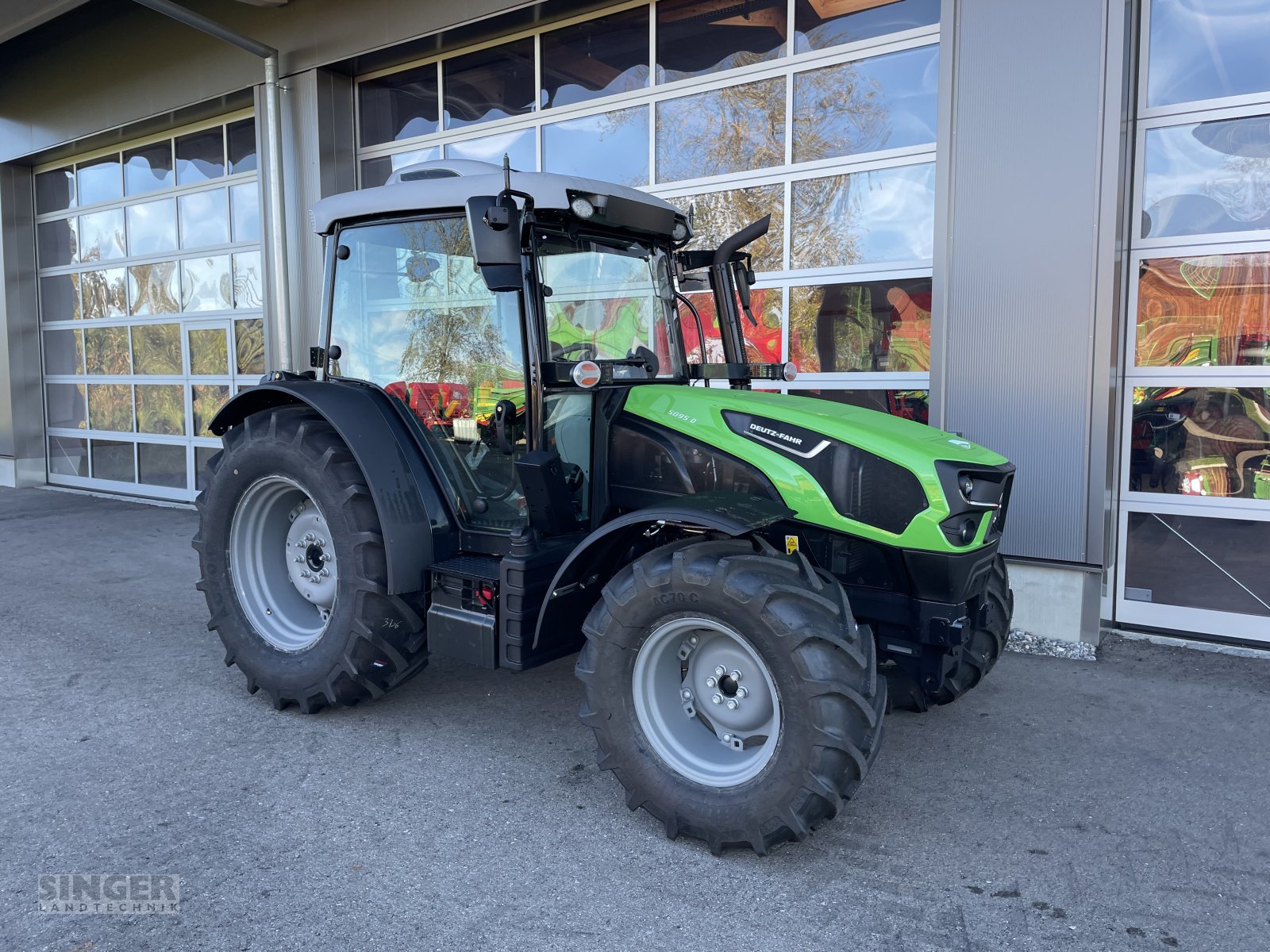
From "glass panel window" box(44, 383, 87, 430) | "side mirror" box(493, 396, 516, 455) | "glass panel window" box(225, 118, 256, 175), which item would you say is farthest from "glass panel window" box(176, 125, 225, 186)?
"side mirror" box(493, 396, 516, 455)

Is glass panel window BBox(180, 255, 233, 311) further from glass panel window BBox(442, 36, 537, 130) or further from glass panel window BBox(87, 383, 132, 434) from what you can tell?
glass panel window BBox(442, 36, 537, 130)

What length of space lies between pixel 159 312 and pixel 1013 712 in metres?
10.2

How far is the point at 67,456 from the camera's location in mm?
12141

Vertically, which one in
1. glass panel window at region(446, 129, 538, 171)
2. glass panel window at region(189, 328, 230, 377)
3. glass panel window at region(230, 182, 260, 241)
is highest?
glass panel window at region(446, 129, 538, 171)

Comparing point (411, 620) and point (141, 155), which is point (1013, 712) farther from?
point (141, 155)

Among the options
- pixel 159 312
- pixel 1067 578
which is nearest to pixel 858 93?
pixel 1067 578

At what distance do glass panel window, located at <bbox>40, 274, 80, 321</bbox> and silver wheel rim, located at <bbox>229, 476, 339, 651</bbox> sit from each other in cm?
943

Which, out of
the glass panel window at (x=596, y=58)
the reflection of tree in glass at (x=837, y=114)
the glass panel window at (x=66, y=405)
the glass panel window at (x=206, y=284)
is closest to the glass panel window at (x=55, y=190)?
the glass panel window at (x=66, y=405)

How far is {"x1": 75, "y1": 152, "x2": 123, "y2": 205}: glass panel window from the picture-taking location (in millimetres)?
11117

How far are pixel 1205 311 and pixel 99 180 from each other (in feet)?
38.6

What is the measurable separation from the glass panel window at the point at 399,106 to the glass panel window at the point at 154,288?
3370 mm

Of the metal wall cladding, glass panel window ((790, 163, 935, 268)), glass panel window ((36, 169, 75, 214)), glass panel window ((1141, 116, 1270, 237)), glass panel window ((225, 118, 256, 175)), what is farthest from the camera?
glass panel window ((36, 169, 75, 214))

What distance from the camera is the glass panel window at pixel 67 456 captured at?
11.9 m

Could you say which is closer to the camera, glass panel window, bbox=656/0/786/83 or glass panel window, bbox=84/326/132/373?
Result: glass panel window, bbox=656/0/786/83
